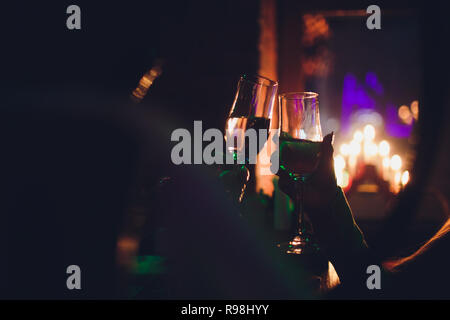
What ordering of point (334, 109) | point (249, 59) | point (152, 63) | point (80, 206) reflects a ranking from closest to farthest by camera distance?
point (80, 206), point (152, 63), point (249, 59), point (334, 109)

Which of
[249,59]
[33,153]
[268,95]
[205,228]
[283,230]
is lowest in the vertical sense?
[283,230]

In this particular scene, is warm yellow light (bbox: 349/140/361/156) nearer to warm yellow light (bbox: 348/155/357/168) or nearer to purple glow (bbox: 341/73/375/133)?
warm yellow light (bbox: 348/155/357/168)

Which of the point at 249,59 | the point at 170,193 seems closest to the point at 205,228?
the point at 170,193

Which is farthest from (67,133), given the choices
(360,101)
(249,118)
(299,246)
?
(360,101)

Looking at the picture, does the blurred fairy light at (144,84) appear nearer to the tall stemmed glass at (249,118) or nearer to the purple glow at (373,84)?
the tall stemmed glass at (249,118)

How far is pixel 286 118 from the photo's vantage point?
0.72 metres

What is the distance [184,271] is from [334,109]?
8.39m

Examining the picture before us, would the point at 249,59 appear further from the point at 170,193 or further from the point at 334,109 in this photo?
the point at 334,109

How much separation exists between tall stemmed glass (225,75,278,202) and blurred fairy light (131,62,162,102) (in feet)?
0.56

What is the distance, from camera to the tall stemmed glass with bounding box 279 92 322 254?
2.17 ft

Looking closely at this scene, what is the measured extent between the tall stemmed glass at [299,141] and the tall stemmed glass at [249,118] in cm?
4

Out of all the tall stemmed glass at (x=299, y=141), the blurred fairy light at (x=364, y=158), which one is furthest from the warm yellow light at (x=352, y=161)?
the tall stemmed glass at (x=299, y=141)

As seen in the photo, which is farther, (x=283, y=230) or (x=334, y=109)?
(x=334, y=109)

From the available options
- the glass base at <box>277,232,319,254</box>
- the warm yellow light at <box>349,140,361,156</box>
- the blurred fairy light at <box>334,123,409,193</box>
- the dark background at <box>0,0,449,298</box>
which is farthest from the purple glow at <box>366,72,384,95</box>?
the glass base at <box>277,232,319,254</box>
